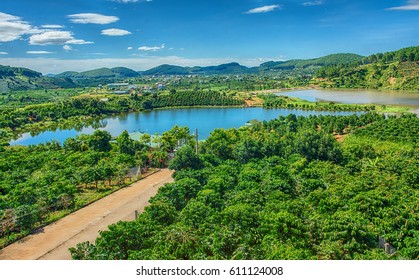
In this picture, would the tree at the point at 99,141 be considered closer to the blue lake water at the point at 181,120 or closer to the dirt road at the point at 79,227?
the dirt road at the point at 79,227

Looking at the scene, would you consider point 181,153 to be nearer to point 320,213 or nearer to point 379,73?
point 320,213

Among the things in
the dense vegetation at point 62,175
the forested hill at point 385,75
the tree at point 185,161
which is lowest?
the dense vegetation at point 62,175

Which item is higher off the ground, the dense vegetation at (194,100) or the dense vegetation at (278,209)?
the dense vegetation at (194,100)

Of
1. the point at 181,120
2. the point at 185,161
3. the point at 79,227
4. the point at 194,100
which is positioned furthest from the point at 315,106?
the point at 79,227

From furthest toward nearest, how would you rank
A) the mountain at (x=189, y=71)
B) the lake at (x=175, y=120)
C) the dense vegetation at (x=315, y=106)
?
the mountain at (x=189, y=71) → the dense vegetation at (x=315, y=106) → the lake at (x=175, y=120)

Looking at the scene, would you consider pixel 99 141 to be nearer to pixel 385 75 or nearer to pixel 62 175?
pixel 62 175

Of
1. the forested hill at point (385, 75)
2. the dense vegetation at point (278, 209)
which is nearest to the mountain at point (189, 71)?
the forested hill at point (385, 75)

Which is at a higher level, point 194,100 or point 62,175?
point 194,100
